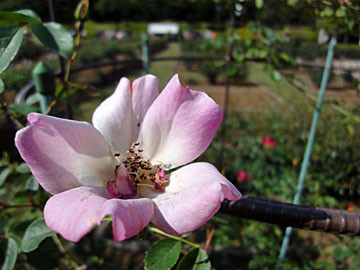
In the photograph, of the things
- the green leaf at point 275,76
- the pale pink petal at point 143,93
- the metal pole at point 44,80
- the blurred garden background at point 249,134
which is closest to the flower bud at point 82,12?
the blurred garden background at point 249,134

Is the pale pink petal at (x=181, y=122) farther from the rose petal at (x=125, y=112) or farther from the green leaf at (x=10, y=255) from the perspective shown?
the green leaf at (x=10, y=255)

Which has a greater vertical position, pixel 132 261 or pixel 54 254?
pixel 54 254

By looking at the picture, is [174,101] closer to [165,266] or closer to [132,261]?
[165,266]

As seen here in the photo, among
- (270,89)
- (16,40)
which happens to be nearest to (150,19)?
(270,89)

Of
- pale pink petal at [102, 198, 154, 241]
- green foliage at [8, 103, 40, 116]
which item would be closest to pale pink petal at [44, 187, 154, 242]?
pale pink petal at [102, 198, 154, 241]

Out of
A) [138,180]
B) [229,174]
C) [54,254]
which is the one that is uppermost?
[138,180]

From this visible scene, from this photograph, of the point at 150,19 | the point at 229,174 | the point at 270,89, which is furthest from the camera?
the point at 150,19

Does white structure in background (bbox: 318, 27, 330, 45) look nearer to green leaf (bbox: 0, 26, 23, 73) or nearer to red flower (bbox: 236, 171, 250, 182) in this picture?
red flower (bbox: 236, 171, 250, 182)

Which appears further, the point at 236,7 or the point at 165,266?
the point at 236,7
